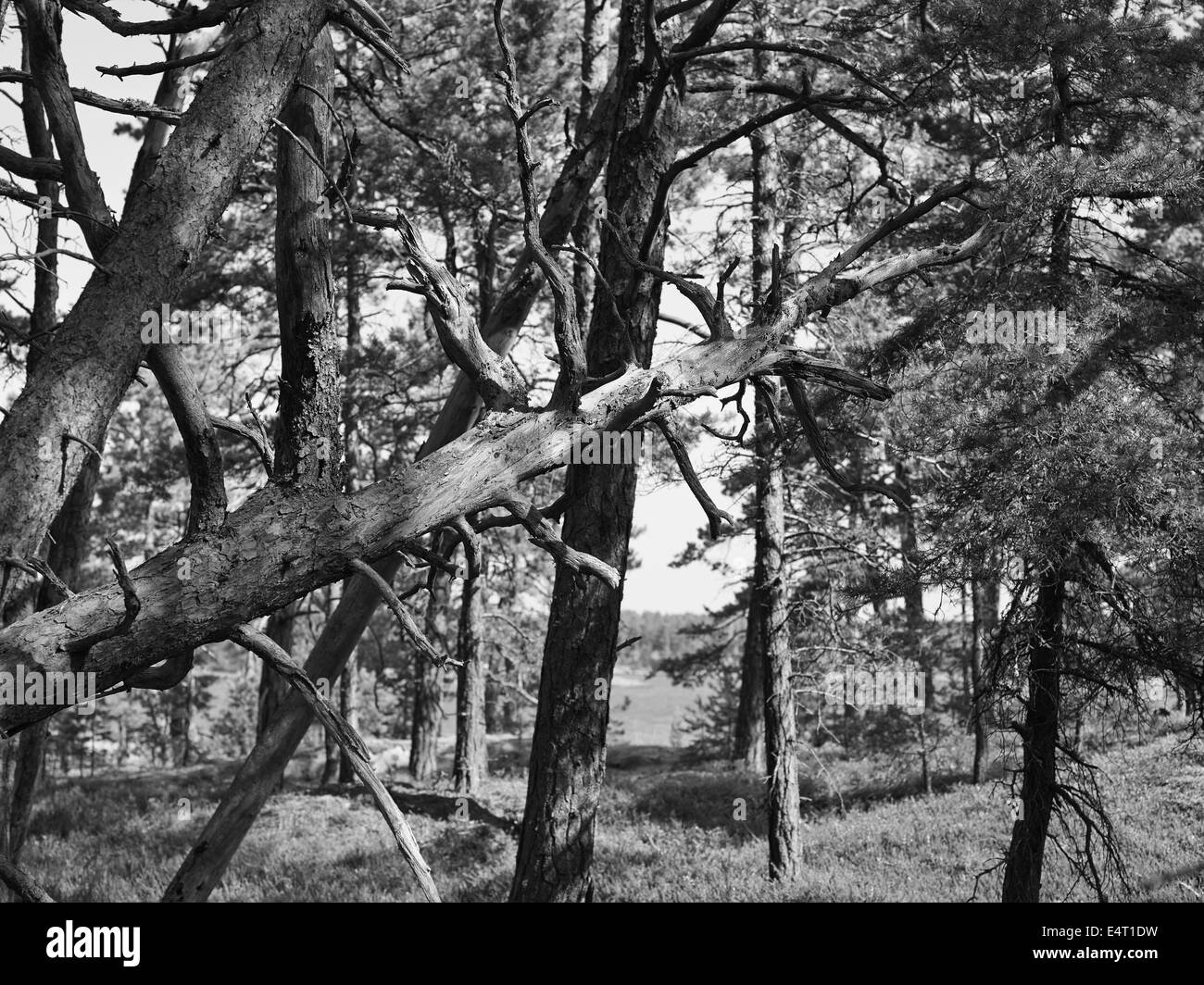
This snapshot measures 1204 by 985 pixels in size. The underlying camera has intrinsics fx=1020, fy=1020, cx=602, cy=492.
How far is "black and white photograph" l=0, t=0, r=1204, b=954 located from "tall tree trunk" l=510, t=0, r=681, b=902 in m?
0.03

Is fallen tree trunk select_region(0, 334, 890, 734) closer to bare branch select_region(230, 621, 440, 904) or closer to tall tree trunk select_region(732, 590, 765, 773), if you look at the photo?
bare branch select_region(230, 621, 440, 904)

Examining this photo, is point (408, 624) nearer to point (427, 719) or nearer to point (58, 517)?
point (58, 517)

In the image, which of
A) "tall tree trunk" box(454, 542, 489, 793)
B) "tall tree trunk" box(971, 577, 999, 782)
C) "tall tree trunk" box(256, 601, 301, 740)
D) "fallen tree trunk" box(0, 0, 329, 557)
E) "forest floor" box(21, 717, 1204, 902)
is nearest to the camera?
"fallen tree trunk" box(0, 0, 329, 557)

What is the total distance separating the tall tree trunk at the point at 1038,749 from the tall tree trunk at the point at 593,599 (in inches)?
123

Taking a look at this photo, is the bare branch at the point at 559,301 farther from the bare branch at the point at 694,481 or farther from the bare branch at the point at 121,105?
the bare branch at the point at 121,105

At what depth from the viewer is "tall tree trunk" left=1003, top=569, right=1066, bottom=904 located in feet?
23.9

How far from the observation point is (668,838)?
48.2 ft

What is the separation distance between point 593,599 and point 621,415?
6.52 ft

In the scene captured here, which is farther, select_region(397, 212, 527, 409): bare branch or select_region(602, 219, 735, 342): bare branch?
select_region(602, 219, 735, 342): bare branch

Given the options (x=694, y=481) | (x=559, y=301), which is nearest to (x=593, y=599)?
(x=694, y=481)

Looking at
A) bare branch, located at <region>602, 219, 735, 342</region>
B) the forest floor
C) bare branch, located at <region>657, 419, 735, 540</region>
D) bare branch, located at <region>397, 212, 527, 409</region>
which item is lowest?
the forest floor

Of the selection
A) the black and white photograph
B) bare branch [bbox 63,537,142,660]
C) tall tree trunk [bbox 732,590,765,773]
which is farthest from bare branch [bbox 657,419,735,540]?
tall tree trunk [bbox 732,590,765,773]

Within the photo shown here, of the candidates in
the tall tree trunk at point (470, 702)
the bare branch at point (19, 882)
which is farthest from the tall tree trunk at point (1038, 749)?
the tall tree trunk at point (470, 702)
